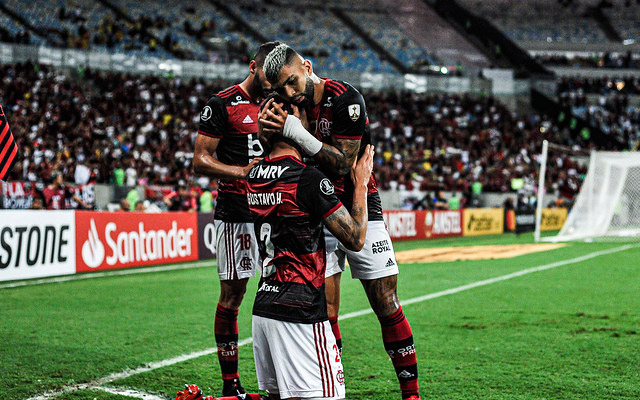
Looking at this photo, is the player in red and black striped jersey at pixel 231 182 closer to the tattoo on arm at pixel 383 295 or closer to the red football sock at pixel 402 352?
the tattoo on arm at pixel 383 295

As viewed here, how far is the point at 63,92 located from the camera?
27062 mm

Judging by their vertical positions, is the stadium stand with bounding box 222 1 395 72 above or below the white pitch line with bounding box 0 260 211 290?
above

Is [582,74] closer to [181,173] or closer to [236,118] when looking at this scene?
[181,173]

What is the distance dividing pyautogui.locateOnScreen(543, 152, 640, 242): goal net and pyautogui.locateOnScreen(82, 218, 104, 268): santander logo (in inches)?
556

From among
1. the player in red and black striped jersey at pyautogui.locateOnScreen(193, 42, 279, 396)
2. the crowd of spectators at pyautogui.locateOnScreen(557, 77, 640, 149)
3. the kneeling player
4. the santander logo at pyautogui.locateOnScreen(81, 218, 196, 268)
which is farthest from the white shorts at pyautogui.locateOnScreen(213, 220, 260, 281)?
the crowd of spectators at pyautogui.locateOnScreen(557, 77, 640, 149)

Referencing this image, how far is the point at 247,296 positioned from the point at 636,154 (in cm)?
1477

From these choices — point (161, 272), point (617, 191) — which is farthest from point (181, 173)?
point (617, 191)

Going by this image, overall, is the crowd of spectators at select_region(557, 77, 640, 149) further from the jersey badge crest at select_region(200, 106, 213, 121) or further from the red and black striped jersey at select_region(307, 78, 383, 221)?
the red and black striped jersey at select_region(307, 78, 383, 221)

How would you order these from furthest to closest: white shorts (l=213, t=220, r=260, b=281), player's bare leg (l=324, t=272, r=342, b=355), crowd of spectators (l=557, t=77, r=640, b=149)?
crowd of spectators (l=557, t=77, r=640, b=149) < white shorts (l=213, t=220, r=260, b=281) < player's bare leg (l=324, t=272, r=342, b=355)

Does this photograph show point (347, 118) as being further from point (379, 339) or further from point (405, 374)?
point (379, 339)

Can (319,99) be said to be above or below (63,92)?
below

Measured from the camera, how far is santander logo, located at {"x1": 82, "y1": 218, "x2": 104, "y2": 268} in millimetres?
12086

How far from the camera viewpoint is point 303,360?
9.02 feet

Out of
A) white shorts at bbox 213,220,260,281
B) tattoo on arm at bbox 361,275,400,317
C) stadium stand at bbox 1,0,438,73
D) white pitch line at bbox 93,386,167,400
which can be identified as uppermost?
stadium stand at bbox 1,0,438,73
